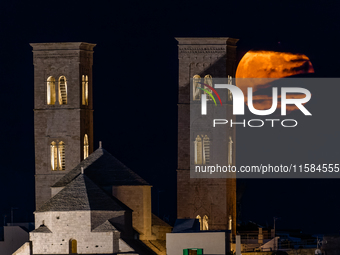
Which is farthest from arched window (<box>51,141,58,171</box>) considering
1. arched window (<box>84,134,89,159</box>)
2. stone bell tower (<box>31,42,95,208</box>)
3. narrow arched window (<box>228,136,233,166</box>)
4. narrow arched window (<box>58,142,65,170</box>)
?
narrow arched window (<box>228,136,233,166</box>)

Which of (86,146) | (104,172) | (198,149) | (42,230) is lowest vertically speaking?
(42,230)

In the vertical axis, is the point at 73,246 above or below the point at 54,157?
below

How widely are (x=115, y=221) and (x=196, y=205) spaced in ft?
40.6

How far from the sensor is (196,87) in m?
70.5

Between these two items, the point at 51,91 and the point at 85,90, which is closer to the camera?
the point at 51,91

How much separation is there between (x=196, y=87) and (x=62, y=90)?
27.4ft

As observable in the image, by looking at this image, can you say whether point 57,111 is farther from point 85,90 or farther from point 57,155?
point 57,155

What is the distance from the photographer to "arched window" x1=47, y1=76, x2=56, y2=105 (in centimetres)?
7012

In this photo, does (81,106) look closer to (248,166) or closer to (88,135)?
(88,135)

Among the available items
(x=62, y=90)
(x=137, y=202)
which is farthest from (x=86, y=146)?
(x=137, y=202)

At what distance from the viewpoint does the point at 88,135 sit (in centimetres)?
7150

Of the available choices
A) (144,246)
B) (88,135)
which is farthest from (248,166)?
(144,246)

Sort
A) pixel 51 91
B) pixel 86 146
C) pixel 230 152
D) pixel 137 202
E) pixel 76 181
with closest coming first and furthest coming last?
pixel 76 181 < pixel 137 202 < pixel 51 91 < pixel 86 146 < pixel 230 152

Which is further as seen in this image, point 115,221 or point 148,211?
point 148,211
